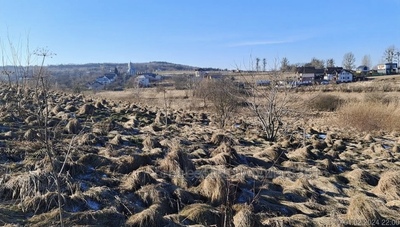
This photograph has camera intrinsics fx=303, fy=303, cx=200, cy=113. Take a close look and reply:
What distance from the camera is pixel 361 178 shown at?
7531mm

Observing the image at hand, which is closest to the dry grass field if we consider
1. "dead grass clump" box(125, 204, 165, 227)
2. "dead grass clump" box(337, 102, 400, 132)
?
"dead grass clump" box(125, 204, 165, 227)

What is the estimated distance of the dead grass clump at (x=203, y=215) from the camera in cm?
484

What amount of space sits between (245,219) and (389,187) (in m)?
3.99

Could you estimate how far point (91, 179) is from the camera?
6.04 metres

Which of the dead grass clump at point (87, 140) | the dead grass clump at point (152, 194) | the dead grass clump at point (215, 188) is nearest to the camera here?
the dead grass clump at point (152, 194)

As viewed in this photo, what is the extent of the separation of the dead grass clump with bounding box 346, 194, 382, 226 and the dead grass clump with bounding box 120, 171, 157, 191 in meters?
3.58

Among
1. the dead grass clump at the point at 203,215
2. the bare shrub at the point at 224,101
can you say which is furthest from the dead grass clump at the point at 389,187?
the bare shrub at the point at 224,101

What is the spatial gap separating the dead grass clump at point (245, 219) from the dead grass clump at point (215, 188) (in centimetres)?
72

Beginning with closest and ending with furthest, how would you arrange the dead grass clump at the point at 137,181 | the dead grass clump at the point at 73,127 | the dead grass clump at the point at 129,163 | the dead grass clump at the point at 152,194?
the dead grass clump at the point at 152,194 → the dead grass clump at the point at 137,181 → the dead grass clump at the point at 129,163 → the dead grass clump at the point at 73,127

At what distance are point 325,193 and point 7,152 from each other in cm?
723

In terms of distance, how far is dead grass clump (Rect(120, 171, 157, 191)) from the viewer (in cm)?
572

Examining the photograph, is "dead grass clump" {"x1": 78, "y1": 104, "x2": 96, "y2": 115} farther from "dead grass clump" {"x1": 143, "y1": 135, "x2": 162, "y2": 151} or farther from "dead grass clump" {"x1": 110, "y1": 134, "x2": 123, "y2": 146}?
"dead grass clump" {"x1": 143, "y1": 135, "x2": 162, "y2": 151}

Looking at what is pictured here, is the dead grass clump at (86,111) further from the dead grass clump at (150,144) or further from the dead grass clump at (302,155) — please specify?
the dead grass clump at (302,155)

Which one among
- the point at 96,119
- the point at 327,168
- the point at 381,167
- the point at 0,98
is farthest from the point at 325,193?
the point at 0,98
